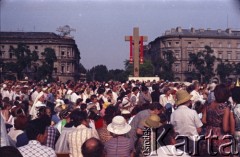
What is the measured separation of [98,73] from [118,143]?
12331cm

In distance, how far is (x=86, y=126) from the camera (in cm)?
857

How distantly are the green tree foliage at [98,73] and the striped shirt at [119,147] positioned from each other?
4483 inches

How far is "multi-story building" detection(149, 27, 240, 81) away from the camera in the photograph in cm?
11375

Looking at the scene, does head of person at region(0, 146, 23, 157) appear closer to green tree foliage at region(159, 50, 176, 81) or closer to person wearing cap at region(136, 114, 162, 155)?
person wearing cap at region(136, 114, 162, 155)

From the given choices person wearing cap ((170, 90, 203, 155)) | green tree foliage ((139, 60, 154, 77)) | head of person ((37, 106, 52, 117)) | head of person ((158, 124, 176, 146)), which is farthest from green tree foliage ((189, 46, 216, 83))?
head of person ((158, 124, 176, 146))

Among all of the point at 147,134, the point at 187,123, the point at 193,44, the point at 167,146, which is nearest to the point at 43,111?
the point at 147,134

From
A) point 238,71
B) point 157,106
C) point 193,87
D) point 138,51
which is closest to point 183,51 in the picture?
point 238,71

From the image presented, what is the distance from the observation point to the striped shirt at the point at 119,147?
7.23 m

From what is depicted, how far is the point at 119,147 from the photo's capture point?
7277mm

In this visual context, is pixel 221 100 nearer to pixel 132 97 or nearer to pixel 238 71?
pixel 132 97

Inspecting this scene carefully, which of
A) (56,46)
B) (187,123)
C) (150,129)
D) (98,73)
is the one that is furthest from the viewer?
(98,73)

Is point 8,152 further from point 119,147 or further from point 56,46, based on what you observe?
point 56,46

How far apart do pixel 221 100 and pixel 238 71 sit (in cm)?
8956

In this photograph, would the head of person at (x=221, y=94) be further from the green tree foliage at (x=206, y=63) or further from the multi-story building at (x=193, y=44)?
the multi-story building at (x=193, y=44)
